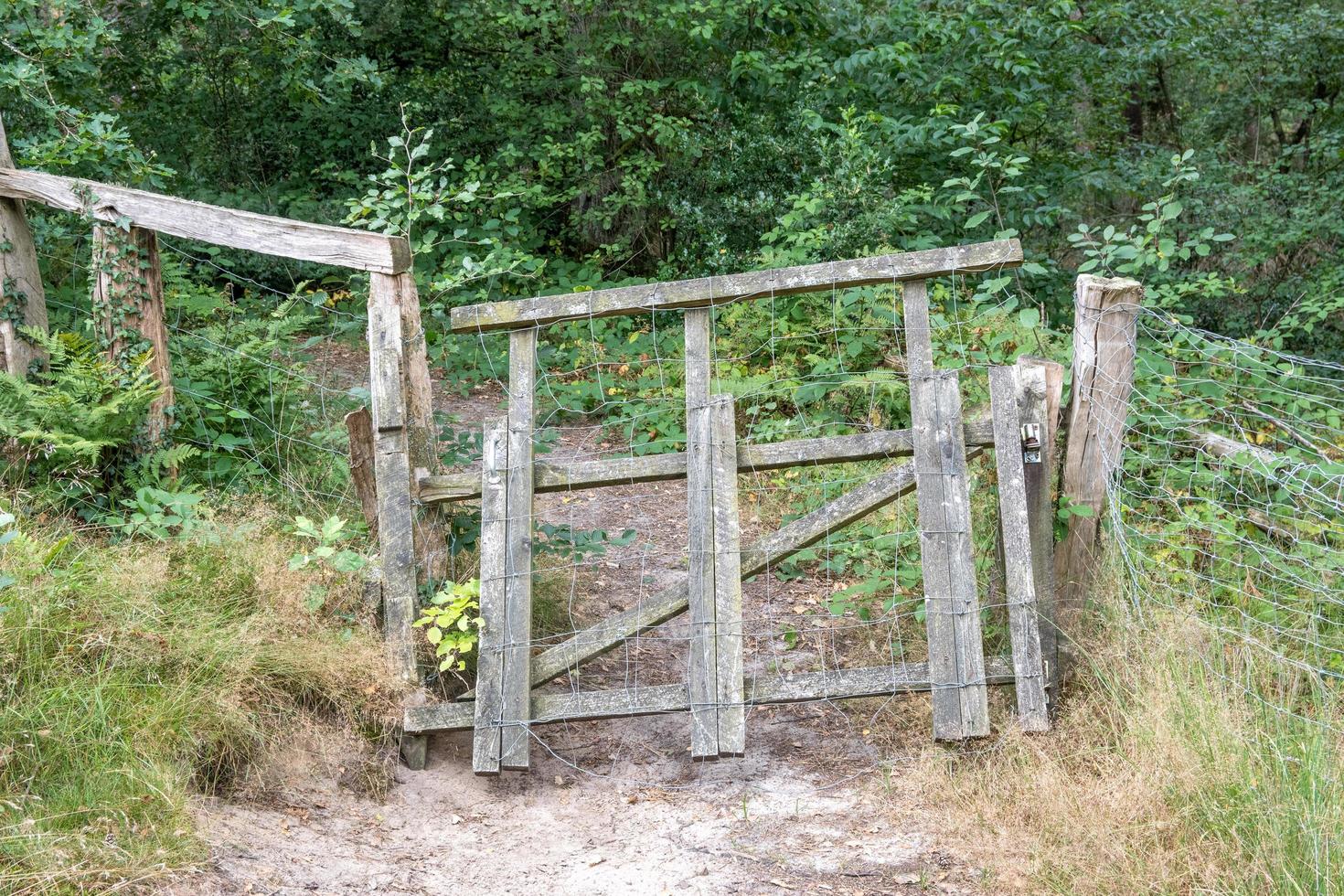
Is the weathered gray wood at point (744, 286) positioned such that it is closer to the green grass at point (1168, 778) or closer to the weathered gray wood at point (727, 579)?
the weathered gray wood at point (727, 579)

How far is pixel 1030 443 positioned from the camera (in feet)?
15.3

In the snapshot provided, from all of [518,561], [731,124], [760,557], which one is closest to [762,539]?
[760,557]

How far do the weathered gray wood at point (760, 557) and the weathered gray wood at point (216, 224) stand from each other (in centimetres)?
181

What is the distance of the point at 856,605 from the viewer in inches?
228

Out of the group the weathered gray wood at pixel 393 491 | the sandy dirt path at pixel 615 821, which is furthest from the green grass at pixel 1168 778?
the weathered gray wood at pixel 393 491

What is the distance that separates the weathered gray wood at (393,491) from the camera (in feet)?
16.1

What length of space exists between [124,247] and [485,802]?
3.24m

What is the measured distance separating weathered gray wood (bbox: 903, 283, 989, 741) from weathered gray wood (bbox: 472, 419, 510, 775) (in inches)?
69.4

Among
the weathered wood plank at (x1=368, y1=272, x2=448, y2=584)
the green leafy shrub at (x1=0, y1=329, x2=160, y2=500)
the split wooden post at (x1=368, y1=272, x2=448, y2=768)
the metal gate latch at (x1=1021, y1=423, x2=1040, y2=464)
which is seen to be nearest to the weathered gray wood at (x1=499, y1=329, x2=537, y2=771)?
the weathered wood plank at (x1=368, y1=272, x2=448, y2=584)

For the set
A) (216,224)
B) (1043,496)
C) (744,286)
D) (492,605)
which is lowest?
(492,605)

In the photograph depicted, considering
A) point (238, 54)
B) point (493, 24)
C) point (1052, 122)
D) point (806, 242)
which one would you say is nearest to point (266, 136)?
point (238, 54)

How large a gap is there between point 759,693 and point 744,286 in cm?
170

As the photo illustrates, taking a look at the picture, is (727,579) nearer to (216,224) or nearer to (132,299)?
(216,224)

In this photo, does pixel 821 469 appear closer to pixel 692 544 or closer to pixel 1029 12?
pixel 692 544
